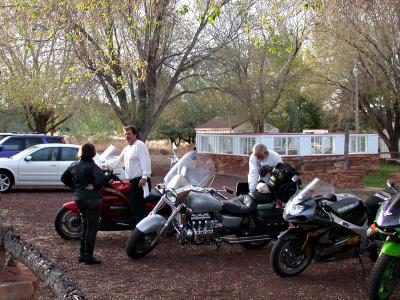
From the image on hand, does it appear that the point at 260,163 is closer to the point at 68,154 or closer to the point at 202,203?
the point at 202,203

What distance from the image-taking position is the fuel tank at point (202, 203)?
758cm

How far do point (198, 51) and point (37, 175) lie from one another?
916cm

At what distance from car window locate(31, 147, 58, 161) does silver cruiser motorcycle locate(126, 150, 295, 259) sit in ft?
29.6

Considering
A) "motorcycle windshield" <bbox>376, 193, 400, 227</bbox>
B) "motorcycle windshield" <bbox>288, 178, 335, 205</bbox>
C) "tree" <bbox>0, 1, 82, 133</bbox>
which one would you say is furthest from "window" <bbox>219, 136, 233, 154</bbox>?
"motorcycle windshield" <bbox>376, 193, 400, 227</bbox>

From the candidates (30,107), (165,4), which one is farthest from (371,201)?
(30,107)

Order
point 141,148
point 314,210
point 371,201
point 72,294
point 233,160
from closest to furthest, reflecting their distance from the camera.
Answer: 1. point 72,294
2. point 314,210
3. point 371,201
4. point 141,148
5. point 233,160

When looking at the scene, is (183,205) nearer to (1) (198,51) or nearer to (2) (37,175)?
(2) (37,175)

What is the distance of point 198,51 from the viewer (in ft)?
74.7

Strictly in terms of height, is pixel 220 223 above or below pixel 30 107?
below

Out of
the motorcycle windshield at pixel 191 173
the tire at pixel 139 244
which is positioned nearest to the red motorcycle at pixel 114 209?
the motorcycle windshield at pixel 191 173

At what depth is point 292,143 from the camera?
24.6m

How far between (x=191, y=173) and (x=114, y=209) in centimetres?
146

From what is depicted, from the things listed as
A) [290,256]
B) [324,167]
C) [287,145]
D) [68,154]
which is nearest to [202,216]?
[290,256]

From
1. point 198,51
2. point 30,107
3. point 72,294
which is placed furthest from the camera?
point 30,107
